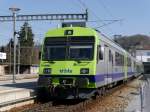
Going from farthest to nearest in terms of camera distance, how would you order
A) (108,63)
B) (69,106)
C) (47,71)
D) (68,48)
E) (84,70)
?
1. (108,63)
2. (68,48)
3. (47,71)
4. (84,70)
5. (69,106)

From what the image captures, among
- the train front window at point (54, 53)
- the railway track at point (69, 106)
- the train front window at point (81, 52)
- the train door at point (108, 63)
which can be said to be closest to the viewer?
the railway track at point (69, 106)

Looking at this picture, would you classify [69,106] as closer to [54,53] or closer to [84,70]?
[84,70]

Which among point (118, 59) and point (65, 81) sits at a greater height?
point (118, 59)

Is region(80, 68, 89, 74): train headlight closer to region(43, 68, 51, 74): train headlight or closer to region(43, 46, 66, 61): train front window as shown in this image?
region(43, 46, 66, 61): train front window

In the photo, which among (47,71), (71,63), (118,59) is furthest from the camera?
(118,59)

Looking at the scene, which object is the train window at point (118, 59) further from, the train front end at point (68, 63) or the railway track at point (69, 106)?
the train front end at point (68, 63)

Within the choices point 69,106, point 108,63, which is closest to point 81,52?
point 69,106

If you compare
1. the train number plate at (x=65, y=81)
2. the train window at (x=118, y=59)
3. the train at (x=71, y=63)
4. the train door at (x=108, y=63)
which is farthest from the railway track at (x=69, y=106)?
the train window at (x=118, y=59)

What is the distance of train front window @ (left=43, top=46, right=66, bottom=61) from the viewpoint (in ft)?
64.6

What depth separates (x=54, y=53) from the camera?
19859mm

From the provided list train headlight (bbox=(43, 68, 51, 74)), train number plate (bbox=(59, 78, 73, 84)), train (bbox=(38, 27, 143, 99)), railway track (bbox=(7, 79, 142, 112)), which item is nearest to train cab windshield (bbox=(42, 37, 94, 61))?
train (bbox=(38, 27, 143, 99))

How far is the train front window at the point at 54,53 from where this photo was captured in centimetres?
1970

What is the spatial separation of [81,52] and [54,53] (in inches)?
47.2

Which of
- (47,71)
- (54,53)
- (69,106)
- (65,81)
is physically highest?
(54,53)
